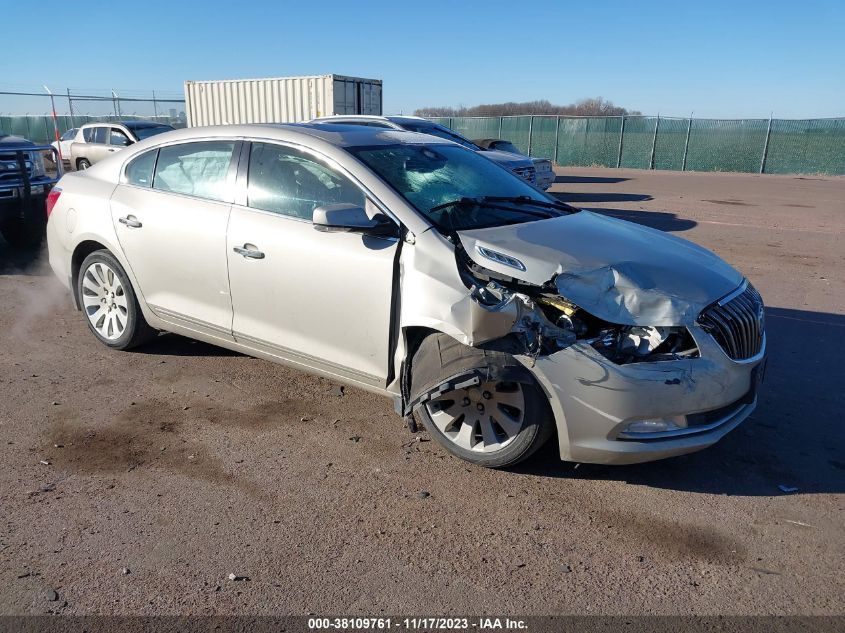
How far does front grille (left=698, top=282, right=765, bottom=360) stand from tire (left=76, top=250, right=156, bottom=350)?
157 inches

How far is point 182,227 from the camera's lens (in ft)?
15.1

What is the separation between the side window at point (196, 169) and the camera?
4.58m

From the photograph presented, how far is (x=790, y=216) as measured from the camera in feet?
47.2

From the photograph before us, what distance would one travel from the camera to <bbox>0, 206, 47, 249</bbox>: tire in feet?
28.2

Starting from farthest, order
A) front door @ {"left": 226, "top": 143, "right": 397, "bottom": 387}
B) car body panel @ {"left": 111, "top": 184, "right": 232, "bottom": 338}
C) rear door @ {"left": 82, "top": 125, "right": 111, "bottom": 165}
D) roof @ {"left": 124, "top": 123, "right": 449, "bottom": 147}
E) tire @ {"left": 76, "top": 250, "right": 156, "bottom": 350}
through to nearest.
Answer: rear door @ {"left": 82, "top": 125, "right": 111, "bottom": 165} → tire @ {"left": 76, "top": 250, "right": 156, "bottom": 350} → car body panel @ {"left": 111, "top": 184, "right": 232, "bottom": 338} → roof @ {"left": 124, "top": 123, "right": 449, "bottom": 147} → front door @ {"left": 226, "top": 143, "right": 397, "bottom": 387}

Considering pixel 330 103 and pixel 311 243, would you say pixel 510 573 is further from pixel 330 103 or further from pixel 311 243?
pixel 330 103

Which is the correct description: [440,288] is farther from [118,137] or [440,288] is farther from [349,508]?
[118,137]

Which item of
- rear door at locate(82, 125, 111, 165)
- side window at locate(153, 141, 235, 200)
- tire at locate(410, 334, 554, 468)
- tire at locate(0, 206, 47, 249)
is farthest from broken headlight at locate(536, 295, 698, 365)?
rear door at locate(82, 125, 111, 165)

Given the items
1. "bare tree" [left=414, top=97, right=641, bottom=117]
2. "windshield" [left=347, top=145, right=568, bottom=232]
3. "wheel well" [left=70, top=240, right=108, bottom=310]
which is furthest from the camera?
"bare tree" [left=414, top=97, right=641, bottom=117]

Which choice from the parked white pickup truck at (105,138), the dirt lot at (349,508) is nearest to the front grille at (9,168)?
the dirt lot at (349,508)

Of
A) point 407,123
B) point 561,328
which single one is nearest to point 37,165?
point 407,123

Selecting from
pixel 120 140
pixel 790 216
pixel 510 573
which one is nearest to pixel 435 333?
pixel 510 573

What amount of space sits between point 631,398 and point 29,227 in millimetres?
8296

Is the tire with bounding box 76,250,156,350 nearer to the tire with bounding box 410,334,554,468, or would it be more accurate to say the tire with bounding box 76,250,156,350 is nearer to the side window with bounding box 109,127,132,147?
the tire with bounding box 410,334,554,468
